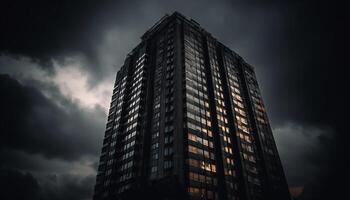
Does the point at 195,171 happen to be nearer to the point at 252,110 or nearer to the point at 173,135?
the point at 173,135

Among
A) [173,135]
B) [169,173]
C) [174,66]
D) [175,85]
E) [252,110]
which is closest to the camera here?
[169,173]

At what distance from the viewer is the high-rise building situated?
208 ft

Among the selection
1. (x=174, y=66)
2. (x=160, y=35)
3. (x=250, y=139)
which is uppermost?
(x=160, y=35)

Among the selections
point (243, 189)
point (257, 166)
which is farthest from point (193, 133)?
point (257, 166)

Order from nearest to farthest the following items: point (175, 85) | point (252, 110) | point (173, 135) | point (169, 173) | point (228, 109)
→ point (169, 173)
point (173, 135)
point (175, 85)
point (228, 109)
point (252, 110)

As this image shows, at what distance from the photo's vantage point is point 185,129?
67500 mm

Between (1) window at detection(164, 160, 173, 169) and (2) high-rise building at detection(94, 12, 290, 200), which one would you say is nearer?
(1) window at detection(164, 160, 173, 169)

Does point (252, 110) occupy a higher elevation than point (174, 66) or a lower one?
lower

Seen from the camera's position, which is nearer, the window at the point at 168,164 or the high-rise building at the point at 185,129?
the window at the point at 168,164

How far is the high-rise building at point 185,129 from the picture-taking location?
63344mm

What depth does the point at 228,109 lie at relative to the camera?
91375 mm

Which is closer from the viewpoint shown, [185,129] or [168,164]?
[168,164]

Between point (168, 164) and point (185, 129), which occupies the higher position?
point (185, 129)

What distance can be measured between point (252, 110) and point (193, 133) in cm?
4805
